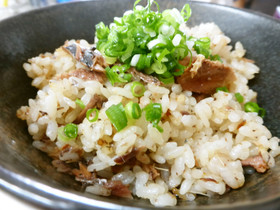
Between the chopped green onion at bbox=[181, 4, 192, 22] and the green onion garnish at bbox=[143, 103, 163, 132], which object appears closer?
the green onion garnish at bbox=[143, 103, 163, 132]

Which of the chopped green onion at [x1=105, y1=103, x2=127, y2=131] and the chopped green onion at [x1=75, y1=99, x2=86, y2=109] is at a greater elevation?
the chopped green onion at [x1=105, y1=103, x2=127, y2=131]

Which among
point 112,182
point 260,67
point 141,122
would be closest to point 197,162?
point 141,122

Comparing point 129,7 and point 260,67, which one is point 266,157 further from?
point 129,7

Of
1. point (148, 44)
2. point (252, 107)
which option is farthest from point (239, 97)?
point (148, 44)

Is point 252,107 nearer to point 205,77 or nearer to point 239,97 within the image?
point 239,97

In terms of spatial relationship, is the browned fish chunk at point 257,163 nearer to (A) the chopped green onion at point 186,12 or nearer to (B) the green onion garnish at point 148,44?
(B) the green onion garnish at point 148,44

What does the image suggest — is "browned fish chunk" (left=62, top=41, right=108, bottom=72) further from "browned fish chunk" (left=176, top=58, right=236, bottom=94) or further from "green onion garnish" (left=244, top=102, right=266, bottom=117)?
"green onion garnish" (left=244, top=102, right=266, bottom=117)

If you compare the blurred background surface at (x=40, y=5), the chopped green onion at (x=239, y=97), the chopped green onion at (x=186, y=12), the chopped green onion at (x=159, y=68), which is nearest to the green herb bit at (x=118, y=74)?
the chopped green onion at (x=159, y=68)

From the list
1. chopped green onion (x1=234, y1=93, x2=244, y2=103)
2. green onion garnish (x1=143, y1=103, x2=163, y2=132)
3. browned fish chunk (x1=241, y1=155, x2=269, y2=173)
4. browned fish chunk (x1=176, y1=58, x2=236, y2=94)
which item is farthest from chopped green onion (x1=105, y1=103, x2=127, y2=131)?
chopped green onion (x1=234, y1=93, x2=244, y2=103)
